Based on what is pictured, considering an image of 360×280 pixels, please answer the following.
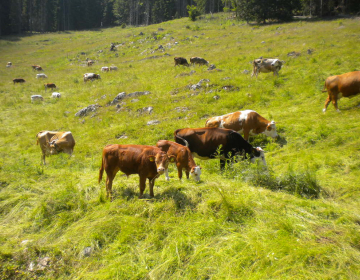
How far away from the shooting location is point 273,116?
11609 mm

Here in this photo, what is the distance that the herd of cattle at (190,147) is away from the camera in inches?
237

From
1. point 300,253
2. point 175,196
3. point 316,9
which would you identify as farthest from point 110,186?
point 316,9

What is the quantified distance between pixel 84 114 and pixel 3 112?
838 centimetres

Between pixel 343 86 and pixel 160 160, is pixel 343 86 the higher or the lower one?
the higher one

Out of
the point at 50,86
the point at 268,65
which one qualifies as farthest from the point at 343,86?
the point at 50,86

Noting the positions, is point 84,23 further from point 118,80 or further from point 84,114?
point 84,114

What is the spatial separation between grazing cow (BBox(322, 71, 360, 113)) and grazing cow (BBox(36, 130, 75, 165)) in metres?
12.2

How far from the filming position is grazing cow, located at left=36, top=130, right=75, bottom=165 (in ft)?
37.1

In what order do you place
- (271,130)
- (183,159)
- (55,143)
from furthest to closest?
(55,143) < (271,130) < (183,159)

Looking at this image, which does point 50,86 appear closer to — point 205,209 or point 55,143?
point 55,143

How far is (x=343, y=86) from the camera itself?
10.4 meters

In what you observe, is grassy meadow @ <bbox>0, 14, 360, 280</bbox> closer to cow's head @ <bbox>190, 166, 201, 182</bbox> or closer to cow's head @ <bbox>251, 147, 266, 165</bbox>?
cow's head @ <bbox>190, 166, 201, 182</bbox>

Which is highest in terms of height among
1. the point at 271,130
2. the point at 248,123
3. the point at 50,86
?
the point at 50,86

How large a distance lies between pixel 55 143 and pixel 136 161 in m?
7.16
